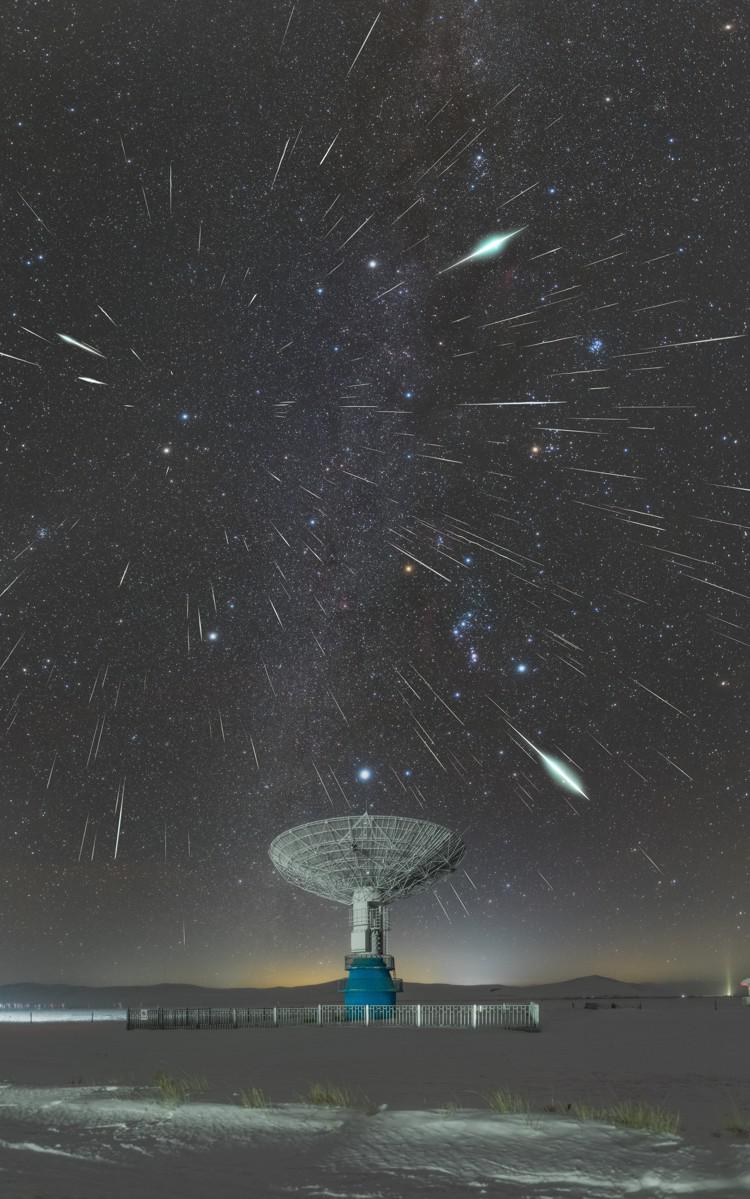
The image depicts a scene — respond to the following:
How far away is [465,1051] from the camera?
20094mm

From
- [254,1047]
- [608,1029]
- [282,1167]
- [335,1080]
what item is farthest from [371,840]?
[282,1167]

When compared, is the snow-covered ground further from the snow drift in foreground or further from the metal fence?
the metal fence

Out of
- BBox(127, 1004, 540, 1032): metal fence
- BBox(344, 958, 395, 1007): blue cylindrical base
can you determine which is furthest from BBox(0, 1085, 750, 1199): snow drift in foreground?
BBox(344, 958, 395, 1007): blue cylindrical base

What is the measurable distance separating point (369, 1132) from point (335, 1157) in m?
1.25

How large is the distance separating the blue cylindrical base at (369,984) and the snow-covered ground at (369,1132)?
20.4 meters

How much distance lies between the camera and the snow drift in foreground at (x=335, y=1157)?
21.9 ft

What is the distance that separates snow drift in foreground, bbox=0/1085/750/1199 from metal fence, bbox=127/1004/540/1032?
2075 centimetres

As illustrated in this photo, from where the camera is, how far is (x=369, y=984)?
1506 inches

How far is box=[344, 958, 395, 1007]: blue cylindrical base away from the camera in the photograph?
38000 mm

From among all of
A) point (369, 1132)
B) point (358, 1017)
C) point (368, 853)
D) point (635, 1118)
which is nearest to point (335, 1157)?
point (369, 1132)

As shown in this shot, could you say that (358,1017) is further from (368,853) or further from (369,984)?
(368,853)

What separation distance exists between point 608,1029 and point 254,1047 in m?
13.9

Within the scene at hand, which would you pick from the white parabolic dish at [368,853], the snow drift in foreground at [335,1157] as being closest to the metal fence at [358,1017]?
the white parabolic dish at [368,853]

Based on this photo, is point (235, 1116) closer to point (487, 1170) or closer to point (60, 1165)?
point (60, 1165)
